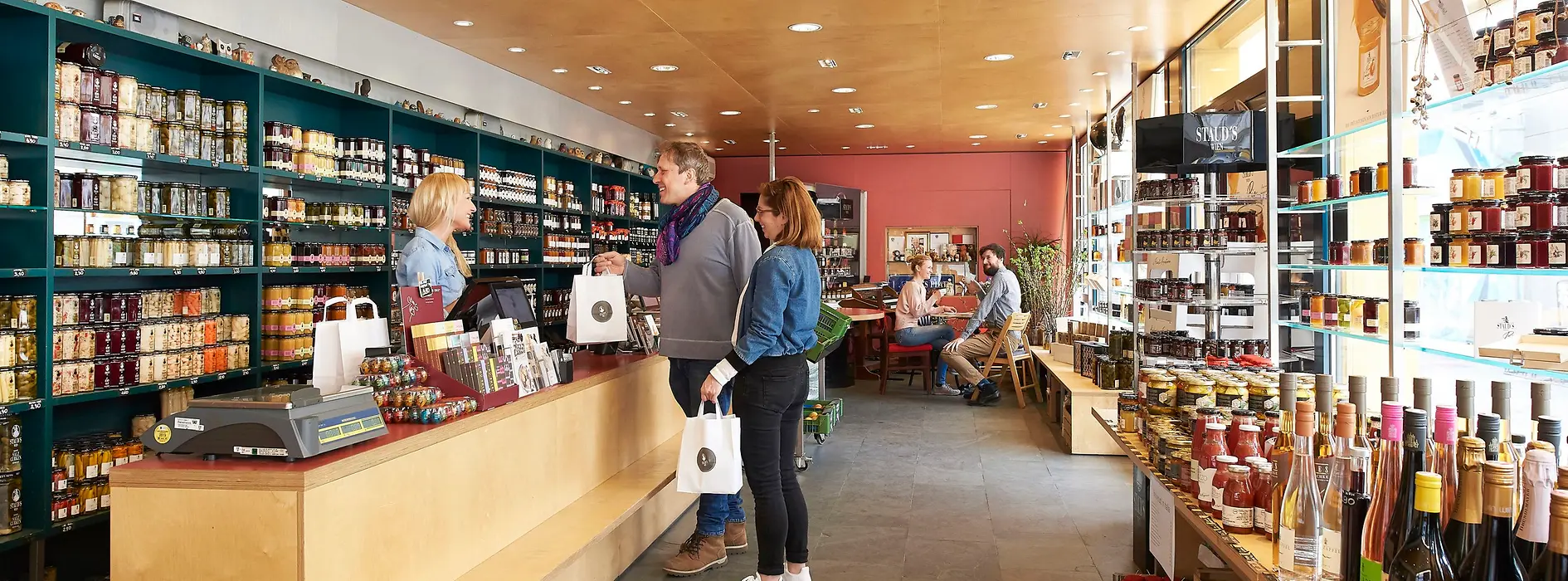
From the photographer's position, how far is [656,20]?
6.34 meters

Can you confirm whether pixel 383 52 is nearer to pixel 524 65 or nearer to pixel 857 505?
pixel 524 65

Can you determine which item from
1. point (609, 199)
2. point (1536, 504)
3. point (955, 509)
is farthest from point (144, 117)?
point (609, 199)

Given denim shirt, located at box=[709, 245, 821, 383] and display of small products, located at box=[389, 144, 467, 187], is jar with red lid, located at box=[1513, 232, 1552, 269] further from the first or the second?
display of small products, located at box=[389, 144, 467, 187]

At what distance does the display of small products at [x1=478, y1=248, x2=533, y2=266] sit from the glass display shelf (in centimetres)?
614

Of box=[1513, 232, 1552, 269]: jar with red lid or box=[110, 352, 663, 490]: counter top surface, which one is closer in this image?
box=[110, 352, 663, 490]: counter top surface

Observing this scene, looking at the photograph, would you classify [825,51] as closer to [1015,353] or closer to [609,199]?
[1015,353]

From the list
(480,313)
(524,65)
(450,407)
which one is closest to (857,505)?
(480,313)

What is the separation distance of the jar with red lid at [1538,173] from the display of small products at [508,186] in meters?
6.51

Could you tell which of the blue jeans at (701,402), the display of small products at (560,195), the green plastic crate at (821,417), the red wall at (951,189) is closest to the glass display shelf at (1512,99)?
the blue jeans at (701,402)

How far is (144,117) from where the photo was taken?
4121mm

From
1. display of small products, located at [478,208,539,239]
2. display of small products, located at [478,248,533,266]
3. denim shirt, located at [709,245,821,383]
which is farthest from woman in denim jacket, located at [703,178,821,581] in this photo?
display of small products, located at [478,208,539,239]

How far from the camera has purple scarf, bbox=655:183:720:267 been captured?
365 centimetres

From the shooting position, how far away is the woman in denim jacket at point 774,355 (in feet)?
10.6

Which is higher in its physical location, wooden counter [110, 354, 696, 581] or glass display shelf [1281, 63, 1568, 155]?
glass display shelf [1281, 63, 1568, 155]
